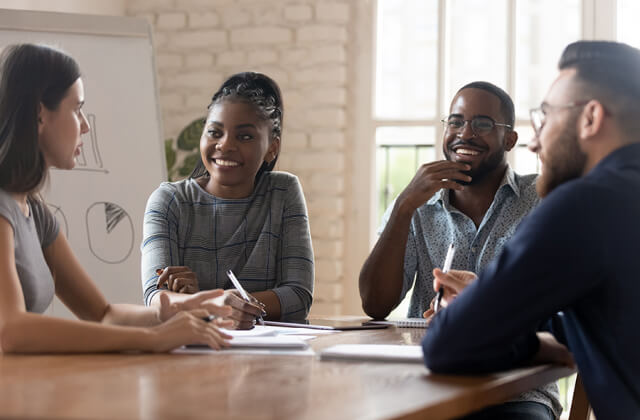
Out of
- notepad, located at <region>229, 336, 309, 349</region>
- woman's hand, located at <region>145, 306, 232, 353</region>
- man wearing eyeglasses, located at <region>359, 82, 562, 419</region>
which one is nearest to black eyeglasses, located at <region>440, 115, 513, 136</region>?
man wearing eyeglasses, located at <region>359, 82, 562, 419</region>

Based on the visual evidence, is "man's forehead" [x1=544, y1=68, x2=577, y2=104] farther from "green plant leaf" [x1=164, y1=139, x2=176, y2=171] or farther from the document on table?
"green plant leaf" [x1=164, y1=139, x2=176, y2=171]

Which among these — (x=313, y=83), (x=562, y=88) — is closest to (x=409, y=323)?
(x=562, y=88)

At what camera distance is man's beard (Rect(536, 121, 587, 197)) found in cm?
147

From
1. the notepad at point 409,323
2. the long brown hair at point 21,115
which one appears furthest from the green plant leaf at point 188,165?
the long brown hair at point 21,115

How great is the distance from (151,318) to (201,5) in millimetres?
2625

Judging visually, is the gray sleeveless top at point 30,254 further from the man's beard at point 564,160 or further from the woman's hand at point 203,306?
the man's beard at point 564,160

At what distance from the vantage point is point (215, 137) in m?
2.34

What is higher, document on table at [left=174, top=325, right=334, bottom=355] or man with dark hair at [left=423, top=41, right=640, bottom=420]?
man with dark hair at [left=423, top=41, right=640, bottom=420]

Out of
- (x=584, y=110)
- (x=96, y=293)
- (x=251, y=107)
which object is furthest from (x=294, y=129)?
(x=584, y=110)

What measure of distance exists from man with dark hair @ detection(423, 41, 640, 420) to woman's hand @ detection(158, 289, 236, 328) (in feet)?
1.67

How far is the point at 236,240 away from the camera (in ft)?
7.61

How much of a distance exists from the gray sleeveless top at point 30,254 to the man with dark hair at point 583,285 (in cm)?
83

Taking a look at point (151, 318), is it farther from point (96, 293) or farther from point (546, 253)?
point (546, 253)

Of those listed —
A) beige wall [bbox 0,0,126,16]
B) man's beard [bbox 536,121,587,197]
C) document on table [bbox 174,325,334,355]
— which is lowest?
document on table [bbox 174,325,334,355]
